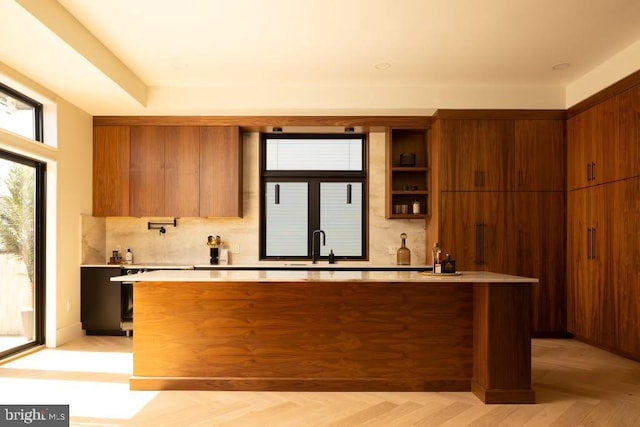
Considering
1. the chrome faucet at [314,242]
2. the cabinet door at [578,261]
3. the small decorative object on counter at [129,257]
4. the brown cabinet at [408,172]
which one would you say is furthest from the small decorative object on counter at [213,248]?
the cabinet door at [578,261]

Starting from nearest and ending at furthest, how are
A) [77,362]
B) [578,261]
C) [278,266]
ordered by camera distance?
[77,362]
[578,261]
[278,266]

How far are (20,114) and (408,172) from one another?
4.13 meters

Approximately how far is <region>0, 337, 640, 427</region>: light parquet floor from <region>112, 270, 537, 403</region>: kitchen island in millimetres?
110

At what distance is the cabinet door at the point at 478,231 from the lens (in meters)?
5.30

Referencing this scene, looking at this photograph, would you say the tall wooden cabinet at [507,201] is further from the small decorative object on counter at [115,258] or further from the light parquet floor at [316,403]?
the small decorative object on counter at [115,258]

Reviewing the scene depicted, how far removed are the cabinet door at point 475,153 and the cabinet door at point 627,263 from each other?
118 centimetres

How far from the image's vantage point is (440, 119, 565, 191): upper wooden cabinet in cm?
534

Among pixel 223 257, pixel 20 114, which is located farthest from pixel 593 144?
pixel 20 114

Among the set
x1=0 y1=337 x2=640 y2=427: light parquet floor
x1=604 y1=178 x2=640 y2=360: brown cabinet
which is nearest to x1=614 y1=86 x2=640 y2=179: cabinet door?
x1=604 y1=178 x2=640 y2=360: brown cabinet

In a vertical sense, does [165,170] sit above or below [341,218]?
above

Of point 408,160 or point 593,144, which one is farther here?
point 408,160

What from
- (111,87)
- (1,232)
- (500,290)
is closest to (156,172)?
(111,87)

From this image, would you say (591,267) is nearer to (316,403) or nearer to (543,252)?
(543,252)

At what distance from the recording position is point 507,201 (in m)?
5.33
